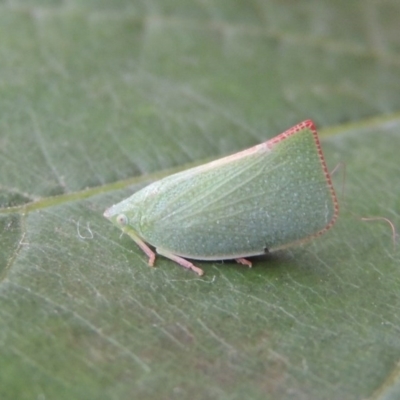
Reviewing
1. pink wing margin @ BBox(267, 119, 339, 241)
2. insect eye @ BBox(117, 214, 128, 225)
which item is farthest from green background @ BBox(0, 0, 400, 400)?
pink wing margin @ BBox(267, 119, 339, 241)

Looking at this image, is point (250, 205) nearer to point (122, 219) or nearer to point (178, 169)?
point (122, 219)

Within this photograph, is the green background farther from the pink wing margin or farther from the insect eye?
the pink wing margin

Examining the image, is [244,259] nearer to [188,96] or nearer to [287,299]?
[287,299]

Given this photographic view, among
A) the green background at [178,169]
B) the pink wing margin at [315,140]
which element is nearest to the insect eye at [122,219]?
the green background at [178,169]

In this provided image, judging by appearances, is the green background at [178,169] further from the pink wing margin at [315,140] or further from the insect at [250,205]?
the pink wing margin at [315,140]

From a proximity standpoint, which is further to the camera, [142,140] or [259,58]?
[259,58]

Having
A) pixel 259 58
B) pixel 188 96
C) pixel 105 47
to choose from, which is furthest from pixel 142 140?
pixel 259 58
